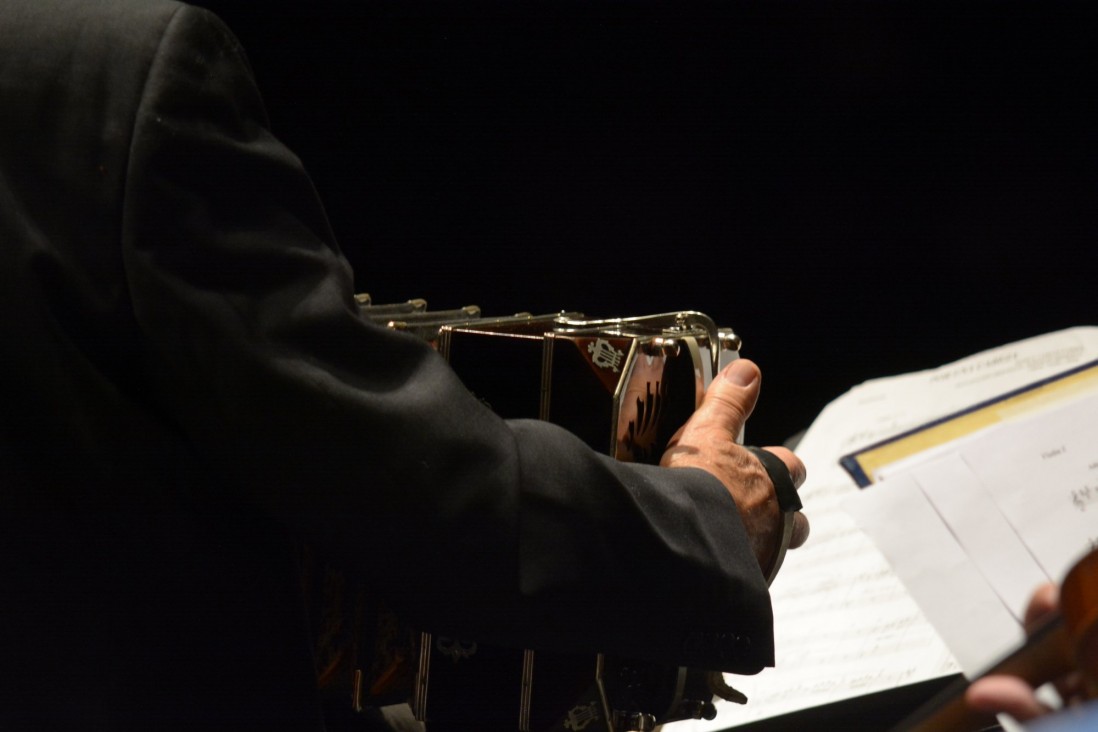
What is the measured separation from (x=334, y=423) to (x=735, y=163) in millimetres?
1226

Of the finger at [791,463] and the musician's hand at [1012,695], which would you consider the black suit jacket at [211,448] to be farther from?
the musician's hand at [1012,695]

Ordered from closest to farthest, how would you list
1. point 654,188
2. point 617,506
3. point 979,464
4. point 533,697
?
point 617,506 < point 533,697 < point 979,464 < point 654,188

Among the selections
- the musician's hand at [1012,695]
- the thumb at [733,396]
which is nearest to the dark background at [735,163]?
the thumb at [733,396]

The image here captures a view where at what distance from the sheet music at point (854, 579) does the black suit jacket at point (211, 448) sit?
0.38m

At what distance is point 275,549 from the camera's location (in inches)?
32.7

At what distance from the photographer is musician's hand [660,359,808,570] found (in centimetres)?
96

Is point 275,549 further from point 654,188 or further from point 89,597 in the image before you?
point 654,188

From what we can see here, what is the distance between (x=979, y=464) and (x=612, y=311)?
0.74 metres

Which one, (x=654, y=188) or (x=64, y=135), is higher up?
(x=64, y=135)

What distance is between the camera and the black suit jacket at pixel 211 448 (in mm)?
684

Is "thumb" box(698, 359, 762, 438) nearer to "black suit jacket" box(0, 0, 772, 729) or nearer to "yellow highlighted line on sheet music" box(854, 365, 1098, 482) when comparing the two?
"black suit jacket" box(0, 0, 772, 729)

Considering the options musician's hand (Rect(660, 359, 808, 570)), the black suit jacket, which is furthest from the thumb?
the black suit jacket

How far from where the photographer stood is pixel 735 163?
1.80 meters

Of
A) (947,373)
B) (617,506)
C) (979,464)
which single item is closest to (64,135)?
(617,506)
